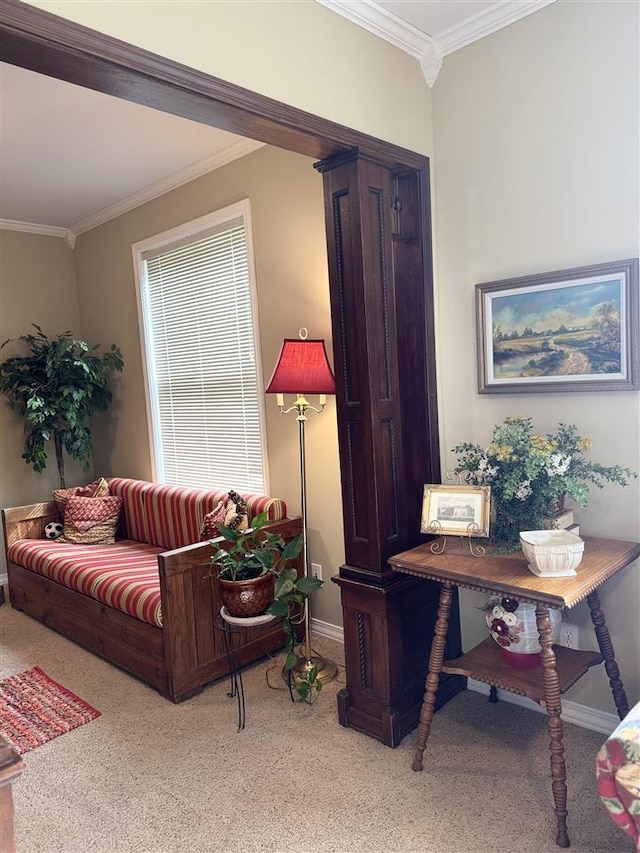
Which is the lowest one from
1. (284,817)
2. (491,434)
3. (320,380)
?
(284,817)

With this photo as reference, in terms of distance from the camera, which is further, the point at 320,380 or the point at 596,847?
the point at 320,380

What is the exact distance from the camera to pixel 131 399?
4656mm

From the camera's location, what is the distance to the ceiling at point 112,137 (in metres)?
2.28

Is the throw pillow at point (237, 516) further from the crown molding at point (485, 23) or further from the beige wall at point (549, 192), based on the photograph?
the crown molding at point (485, 23)

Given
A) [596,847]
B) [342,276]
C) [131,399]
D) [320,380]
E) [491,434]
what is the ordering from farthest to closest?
1. [131,399]
2. [320,380]
3. [491,434]
4. [342,276]
5. [596,847]

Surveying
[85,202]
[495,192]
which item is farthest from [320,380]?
[85,202]

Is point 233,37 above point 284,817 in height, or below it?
above

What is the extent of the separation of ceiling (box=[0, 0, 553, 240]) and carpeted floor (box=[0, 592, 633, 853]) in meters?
2.64

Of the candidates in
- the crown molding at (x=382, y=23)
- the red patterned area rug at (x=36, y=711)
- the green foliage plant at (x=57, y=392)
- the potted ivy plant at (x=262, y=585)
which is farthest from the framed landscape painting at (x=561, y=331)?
the green foliage plant at (x=57, y=392)

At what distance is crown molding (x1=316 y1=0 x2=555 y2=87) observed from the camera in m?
2.16

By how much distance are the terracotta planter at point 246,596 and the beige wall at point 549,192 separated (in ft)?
3.42

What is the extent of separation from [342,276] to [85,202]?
2801mm

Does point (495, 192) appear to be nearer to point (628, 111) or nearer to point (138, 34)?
point (628, 111)

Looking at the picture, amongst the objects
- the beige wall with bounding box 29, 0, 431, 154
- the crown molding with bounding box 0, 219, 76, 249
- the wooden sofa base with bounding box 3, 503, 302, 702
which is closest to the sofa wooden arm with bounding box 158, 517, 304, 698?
the wooden sofa base with bounding box 3, 503, 302, 702
